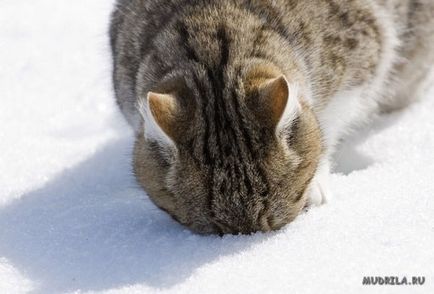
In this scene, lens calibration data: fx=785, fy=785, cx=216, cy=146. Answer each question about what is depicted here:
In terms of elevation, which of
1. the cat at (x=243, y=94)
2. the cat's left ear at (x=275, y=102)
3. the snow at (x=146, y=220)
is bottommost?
the snow at (x=146, y=220)

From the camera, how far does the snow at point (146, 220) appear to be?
132 inches

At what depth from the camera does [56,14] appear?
7844mm

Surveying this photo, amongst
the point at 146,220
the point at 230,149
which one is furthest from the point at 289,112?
the point at 146,220

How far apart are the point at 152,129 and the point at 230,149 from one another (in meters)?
0.39

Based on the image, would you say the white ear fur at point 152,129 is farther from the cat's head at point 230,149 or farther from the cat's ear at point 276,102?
the cat's ear at point 276,102

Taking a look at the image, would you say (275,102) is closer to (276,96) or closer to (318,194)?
(276,96)

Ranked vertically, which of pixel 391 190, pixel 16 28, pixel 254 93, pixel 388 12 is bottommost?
pixel 16 28

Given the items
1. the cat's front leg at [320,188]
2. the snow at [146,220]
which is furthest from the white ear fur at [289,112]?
the snow at [146,220]

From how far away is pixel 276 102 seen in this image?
3467mm

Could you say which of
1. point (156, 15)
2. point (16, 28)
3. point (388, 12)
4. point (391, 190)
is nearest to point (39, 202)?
point (156, 15)

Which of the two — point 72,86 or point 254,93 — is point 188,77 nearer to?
point 254,93

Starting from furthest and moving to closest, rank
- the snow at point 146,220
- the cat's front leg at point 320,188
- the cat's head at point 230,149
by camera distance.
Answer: the cat's front leg at point 320,188 → the cat's head at point 230,149 → the snow at point 146,220

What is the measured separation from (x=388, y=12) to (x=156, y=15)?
167 cm

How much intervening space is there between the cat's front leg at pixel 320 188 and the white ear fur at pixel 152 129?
801 mm
